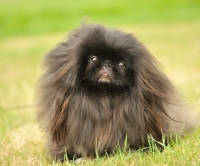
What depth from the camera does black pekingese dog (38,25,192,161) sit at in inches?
99.7

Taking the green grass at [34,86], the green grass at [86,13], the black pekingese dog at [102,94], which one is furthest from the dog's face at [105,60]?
the green grass at [86,13]

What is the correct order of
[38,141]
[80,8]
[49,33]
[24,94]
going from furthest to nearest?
[80,8] < [49,33] < [24,94] < [38,141]

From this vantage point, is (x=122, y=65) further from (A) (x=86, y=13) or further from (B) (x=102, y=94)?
(A) (x=86, y=13)

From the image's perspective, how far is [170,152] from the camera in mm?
2428

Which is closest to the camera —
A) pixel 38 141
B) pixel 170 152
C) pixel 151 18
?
pixel 170 152

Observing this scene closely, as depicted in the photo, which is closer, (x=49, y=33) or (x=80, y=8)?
(x=49, y=33)

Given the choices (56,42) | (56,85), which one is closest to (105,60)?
(56,85)

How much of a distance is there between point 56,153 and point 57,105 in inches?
15.3

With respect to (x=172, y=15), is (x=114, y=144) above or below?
below

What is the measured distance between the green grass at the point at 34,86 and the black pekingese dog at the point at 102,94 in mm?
143

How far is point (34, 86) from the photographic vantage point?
142 inches

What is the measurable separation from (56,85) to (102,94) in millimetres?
311

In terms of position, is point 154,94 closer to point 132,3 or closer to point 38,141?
point 38,141

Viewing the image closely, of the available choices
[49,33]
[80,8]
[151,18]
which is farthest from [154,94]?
[80,8]
